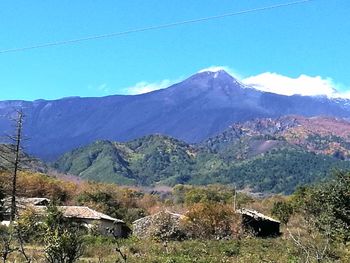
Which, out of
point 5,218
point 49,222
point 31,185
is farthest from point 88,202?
point 49,222

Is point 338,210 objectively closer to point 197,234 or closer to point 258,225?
point 197,234

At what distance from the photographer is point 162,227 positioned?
54.5 meters

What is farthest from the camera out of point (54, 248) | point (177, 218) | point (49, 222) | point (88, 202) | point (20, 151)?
point (88, 202)

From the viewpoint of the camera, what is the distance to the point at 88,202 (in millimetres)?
73938

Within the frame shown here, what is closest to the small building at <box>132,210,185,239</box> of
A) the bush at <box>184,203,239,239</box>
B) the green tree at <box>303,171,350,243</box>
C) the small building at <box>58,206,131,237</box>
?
the bush at <box>184,203,239,239</box>

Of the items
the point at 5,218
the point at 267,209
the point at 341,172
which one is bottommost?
the point at 267,209

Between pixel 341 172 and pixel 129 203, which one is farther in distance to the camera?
pixel 129 203

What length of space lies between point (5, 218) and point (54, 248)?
47.3 meters

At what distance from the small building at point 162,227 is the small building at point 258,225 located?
5717 mm

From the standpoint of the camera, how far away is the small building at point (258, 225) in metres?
56.6

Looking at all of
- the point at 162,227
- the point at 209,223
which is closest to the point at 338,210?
the point at 209,223

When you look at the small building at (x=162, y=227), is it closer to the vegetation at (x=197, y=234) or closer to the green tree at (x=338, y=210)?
the vegetation at (x=197, y=234)

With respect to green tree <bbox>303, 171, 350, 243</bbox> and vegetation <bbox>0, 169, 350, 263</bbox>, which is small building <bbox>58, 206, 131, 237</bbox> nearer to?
vegetation <bbox>0, 169, 350, 263</bbox>

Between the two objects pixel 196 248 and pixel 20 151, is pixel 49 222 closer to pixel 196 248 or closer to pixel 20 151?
pixel 196 248
